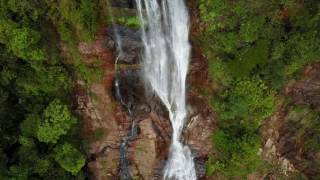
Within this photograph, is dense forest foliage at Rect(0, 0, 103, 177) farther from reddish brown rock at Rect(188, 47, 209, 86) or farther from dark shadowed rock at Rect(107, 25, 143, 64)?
reddish brown rock at Rect(188, 47, 209, 86)

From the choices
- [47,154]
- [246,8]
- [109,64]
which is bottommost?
[47,154]

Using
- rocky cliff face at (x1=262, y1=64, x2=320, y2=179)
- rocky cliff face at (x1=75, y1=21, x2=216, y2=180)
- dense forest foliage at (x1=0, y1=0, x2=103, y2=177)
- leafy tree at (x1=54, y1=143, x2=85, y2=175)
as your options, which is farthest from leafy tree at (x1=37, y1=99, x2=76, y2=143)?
rocky cliff face at (x1=262, y1=64, x2=320, y2=179)

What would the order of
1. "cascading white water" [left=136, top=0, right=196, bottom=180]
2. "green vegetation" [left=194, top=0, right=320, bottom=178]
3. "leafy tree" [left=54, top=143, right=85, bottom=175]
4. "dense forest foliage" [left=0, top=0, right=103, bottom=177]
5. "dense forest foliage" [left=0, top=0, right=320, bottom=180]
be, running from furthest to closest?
1. "leafy tree" [left=54, top=143, right=85, bottom=175]
2. "cascading white water" [left=136, top=0, right=196, bottom=180]
3. "green vegetation" [left=194, top=0, right=320, bottom=178]
4. "dense forest foliage" [left=0, top=0, right=320, bottom=180]
5. "dense forest foliage" [left=0, top=0, right=103, bottom=177]

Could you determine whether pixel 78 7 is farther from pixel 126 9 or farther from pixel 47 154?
pixel 47 154

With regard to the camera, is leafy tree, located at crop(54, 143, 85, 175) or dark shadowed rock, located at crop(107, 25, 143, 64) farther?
leafy tree, located at crop(54, 143, 85, 175)

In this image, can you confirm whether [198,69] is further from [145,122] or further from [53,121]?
[53,121]

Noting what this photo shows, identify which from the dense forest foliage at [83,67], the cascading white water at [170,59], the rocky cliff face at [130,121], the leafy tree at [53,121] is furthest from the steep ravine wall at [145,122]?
the leafy tree at [53,121]

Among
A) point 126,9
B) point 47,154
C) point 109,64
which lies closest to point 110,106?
point 109,64
